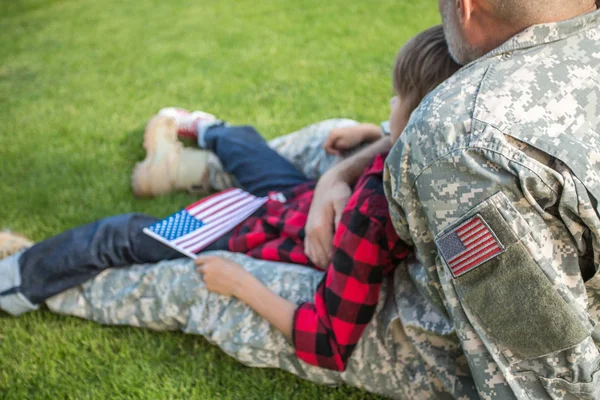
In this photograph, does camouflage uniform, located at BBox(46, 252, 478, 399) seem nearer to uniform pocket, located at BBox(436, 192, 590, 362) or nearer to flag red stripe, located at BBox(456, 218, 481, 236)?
uniform pocket, located at BBox(436, 192, 590, 362)

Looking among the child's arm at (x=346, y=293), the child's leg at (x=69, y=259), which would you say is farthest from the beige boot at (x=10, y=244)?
the child's arm at (x=346, y=293)

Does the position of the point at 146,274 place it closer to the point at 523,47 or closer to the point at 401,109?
the point at 401,109

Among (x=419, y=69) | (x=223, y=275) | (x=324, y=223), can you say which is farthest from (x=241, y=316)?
(x=419, y=69)

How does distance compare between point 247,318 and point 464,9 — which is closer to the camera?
point 464,9

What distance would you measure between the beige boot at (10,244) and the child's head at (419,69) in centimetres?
175

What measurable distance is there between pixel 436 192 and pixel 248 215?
135 cm

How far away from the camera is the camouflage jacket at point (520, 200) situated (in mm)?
1250

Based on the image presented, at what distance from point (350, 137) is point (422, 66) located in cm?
103

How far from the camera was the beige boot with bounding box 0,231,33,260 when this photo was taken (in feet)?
8.53

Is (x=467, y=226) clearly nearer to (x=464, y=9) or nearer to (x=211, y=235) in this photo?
(x=464, y=9)

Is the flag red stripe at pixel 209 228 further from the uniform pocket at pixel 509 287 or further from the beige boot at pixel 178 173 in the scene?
the uniform pocket at pixel 509 287

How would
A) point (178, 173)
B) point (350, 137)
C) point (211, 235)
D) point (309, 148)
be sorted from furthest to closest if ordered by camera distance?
point (178, 173) → point (309, 148) → point (350, 137) → point (211, 235)

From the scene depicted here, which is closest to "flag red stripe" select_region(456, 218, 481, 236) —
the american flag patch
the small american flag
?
the american flag patch

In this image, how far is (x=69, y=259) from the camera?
2355mm
